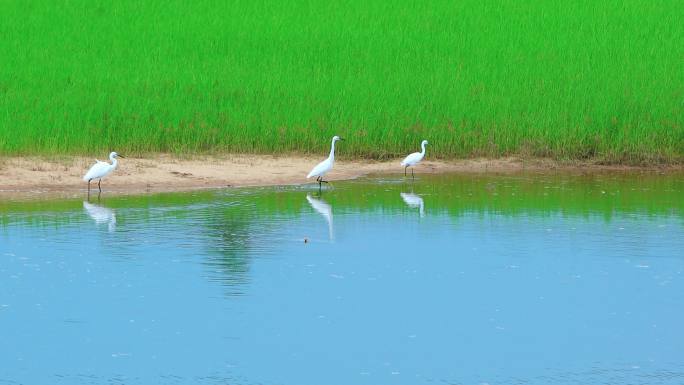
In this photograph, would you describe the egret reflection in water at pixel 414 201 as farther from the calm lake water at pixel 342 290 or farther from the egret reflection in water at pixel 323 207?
the egret reflection in water at pixel 323 207

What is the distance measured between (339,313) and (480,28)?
65.7ft

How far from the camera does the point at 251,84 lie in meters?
23.6

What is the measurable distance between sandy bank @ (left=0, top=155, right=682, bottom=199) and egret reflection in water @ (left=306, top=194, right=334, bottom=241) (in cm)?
178

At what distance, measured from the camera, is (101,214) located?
50.6 ft

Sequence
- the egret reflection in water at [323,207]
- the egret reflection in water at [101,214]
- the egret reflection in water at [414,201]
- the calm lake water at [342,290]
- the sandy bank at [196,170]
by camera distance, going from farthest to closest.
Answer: the sandy bank at [196,170] < the egret reflection in water at [414,201] < the egret reflection in water at [323,207] < the egret reflection in water at [101,214] < the calm lake water at [342,290]

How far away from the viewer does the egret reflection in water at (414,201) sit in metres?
16.2

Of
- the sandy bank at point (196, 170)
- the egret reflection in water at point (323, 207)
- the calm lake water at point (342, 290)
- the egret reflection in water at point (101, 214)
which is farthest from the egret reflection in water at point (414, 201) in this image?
the egret reflection in water at point (101, 214)

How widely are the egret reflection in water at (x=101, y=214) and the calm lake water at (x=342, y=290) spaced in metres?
0.04

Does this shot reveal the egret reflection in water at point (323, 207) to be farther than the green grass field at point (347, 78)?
No

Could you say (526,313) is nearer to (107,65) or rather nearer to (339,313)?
(339,313)

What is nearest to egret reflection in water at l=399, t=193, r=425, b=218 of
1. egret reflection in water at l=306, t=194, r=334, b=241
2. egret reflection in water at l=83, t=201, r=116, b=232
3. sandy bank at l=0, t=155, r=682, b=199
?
egret reflection in water at l=306, t=194, r=334, b=241

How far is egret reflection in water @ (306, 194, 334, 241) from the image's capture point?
1498cm

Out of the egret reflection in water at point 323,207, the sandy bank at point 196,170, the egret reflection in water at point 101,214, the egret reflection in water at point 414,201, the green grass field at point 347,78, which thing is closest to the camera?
the egret reflection in water at point 101,214

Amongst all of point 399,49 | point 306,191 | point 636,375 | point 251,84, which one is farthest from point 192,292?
point 399,49
